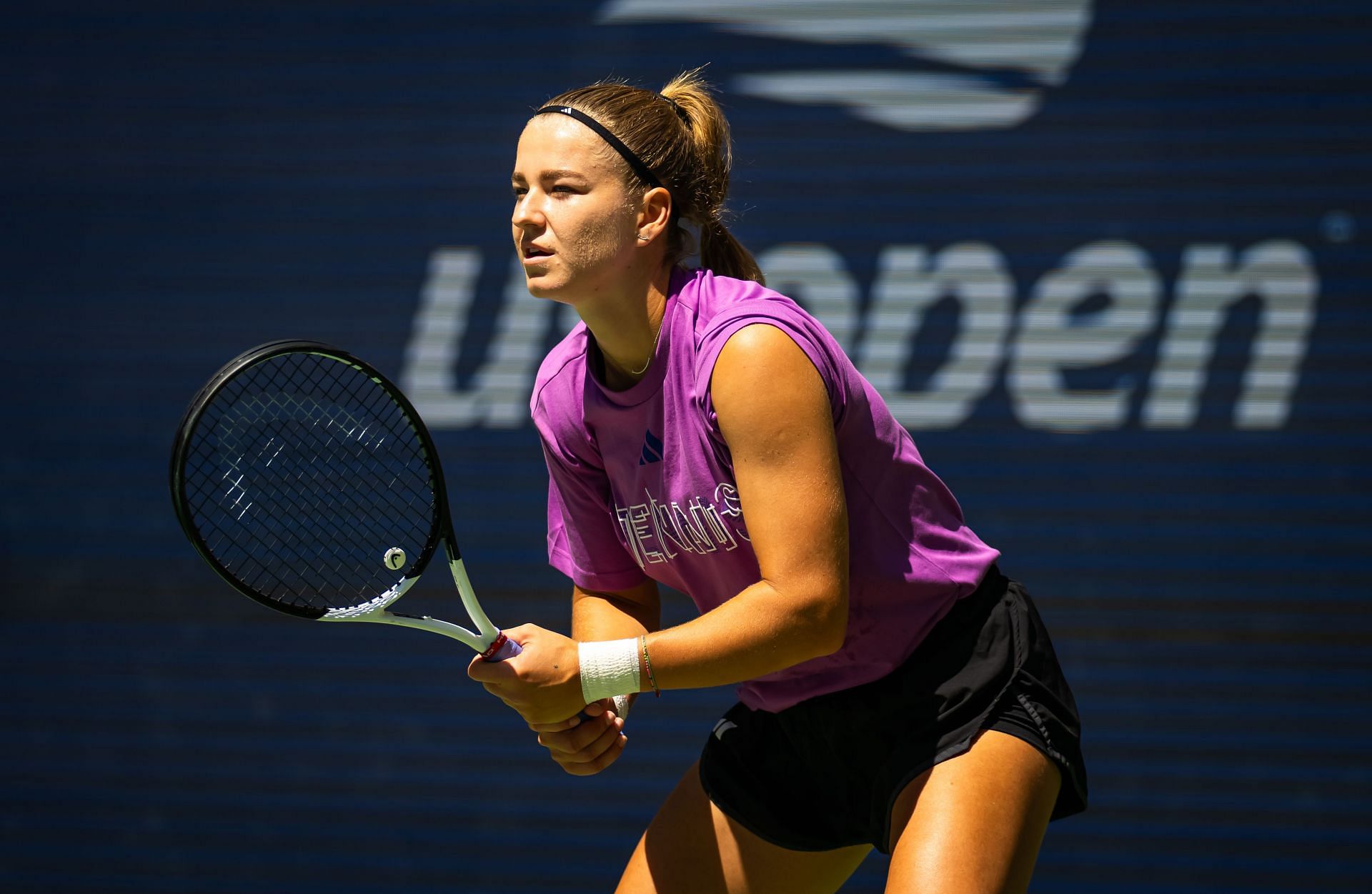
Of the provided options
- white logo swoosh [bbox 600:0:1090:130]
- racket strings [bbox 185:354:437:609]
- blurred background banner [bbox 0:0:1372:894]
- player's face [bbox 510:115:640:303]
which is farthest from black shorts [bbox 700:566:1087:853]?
white logo swoosh [bbox 600:0:1090:130]

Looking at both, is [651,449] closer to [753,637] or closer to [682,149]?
[753,637]

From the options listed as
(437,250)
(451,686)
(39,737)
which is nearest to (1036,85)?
(437,250)

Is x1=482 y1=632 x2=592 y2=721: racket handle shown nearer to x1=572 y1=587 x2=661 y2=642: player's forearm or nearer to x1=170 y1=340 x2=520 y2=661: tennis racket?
x1=572 y1=587 x2=661 y2=642: player's forearm

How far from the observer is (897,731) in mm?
2268

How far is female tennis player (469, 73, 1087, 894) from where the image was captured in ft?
6.55

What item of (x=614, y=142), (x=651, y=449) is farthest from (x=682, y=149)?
(x=651, y=449)

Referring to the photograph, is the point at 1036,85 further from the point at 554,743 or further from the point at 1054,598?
the point at 554,743

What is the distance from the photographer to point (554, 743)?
2.29 m

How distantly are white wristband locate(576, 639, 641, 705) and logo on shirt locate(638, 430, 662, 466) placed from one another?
0.32 m

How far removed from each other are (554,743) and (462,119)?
2813mm

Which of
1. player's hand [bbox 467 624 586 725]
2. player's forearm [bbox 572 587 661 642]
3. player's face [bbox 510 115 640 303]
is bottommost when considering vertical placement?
player's forearm [bbox 572 587 661 642]

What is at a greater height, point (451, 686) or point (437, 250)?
point (437, 250)

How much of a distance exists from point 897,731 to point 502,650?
2.25 feet

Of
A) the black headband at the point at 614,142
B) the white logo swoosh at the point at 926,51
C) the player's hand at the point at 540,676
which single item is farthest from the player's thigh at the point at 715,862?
the white logo swoosh at the point at 926,51
